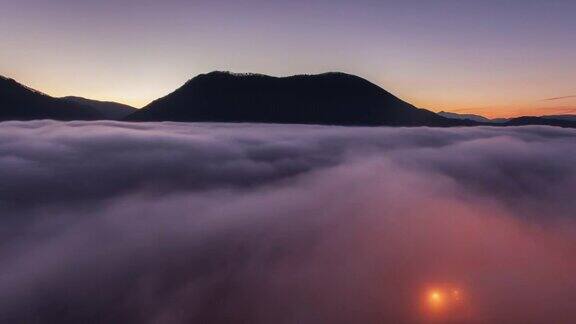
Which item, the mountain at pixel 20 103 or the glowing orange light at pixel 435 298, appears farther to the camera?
the mountain at pixel 20 103

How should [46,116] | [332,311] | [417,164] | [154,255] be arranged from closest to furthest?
[332,311]
[154,255]
[417,164]
[46,116]

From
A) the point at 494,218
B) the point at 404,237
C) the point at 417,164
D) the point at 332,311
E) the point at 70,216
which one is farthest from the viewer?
the point at 417,164

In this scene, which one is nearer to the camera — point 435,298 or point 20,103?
point 435,298

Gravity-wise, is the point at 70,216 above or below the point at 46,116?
below

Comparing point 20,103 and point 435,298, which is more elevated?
point 20,103

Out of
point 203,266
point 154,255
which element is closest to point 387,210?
point 203,266

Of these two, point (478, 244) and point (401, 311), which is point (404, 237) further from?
point (401, 311)

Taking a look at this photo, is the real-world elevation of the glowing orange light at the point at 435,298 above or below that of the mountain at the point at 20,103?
below

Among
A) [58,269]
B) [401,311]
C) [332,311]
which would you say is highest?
[58,269]

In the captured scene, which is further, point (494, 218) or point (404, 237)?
point (494, 218)

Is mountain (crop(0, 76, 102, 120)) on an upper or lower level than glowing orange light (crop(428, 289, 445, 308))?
upper

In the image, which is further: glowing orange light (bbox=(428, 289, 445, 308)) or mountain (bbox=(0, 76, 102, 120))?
mountain (bbox=(0, 76, 102, 120))
